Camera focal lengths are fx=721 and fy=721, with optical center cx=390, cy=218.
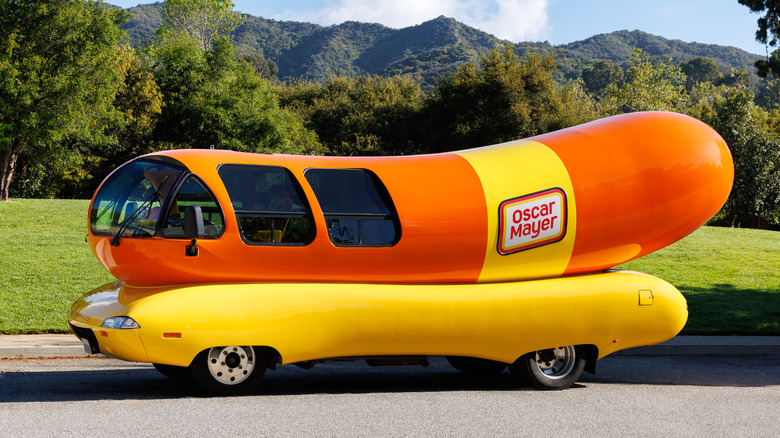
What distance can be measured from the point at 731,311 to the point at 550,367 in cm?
671

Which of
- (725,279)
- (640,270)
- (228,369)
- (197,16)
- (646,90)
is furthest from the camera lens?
(646,90)

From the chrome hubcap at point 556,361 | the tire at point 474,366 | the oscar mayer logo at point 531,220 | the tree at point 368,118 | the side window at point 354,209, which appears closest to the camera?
the side window at point 354,209

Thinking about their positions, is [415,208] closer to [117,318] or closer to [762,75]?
[117,318]

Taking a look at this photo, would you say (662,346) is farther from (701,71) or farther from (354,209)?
(701,71)

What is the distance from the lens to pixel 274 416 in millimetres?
6258

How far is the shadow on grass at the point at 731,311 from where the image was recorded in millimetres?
11695

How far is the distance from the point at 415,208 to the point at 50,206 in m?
24.1

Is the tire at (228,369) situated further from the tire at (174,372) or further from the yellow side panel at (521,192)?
the yellow side panel at (521,192)

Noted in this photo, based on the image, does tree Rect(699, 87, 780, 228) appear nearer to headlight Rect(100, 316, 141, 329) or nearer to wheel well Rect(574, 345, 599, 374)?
wheel well Rect(574, 345, 599, 374)

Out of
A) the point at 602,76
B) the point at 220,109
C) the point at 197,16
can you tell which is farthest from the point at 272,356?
the point at 602,76

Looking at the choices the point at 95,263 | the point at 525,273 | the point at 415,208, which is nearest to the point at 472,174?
the point at 415,208

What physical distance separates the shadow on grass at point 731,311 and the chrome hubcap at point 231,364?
7590 mm

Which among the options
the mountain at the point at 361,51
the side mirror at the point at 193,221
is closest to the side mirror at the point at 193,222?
the side mirror at the point at 193,221

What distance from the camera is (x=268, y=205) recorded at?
278 inches
